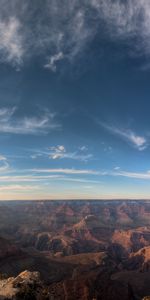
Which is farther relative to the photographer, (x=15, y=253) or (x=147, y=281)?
(x=15, y=253)

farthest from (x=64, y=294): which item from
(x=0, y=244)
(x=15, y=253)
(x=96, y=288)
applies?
(x=0, y=244)

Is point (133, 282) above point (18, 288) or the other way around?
the other way around

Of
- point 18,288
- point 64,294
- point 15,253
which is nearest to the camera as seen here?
point 18,288

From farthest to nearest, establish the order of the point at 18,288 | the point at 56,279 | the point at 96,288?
the point at 56,279, the point at 96,288, the point at 18,288

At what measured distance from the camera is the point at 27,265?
121 metres

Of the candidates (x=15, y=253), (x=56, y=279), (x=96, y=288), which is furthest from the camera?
(x=15, y=253)

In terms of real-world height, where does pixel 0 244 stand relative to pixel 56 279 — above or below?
above

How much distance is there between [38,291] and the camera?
23.5m

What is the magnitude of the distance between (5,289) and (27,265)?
10501 cm

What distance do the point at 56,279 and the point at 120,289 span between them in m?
30.6

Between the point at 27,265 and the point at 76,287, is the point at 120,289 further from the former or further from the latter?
the point at 27,265

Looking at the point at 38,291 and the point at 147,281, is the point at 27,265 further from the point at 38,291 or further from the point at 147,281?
the point at 38,291

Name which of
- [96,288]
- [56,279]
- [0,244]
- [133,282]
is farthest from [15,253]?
[96,288]

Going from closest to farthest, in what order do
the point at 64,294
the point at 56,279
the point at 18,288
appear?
the point at 18,288 < the point at 64,294 < the point at 56,279
